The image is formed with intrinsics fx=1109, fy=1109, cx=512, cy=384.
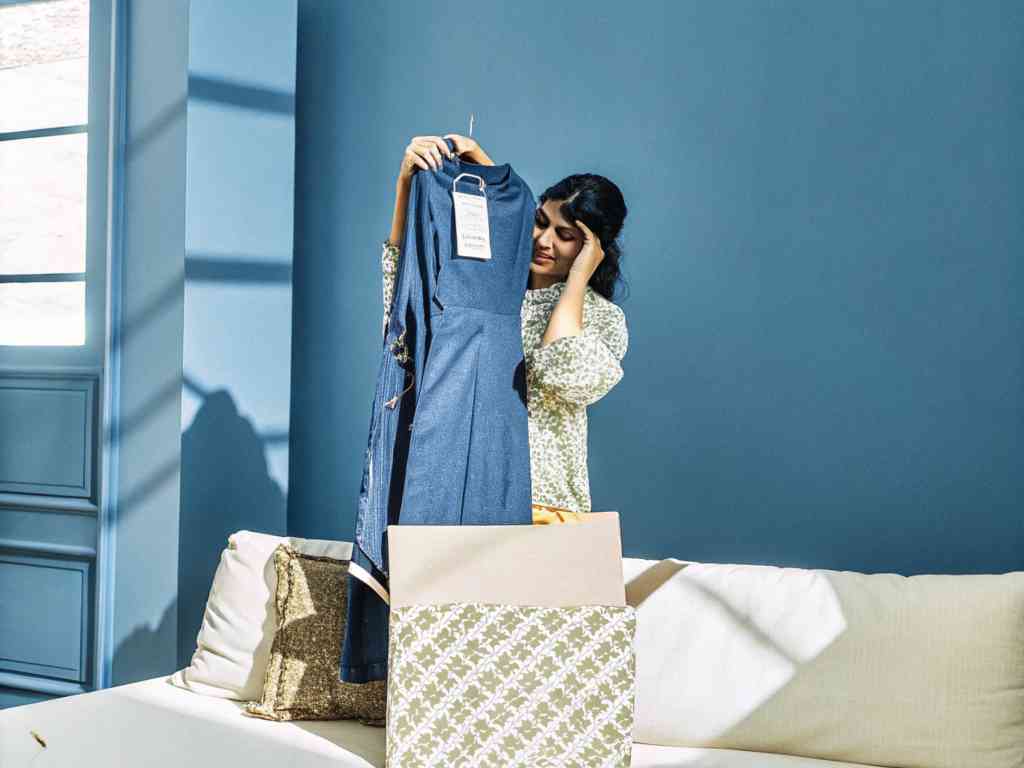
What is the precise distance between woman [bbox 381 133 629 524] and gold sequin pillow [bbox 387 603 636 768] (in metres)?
0.34

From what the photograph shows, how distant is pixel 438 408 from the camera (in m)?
2.28

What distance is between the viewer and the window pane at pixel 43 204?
3646 millimetres

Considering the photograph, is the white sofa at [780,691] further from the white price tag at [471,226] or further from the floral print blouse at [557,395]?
the white price tag at [471,226]

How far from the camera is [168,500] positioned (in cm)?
333

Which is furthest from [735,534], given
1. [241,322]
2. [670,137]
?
[241,322]

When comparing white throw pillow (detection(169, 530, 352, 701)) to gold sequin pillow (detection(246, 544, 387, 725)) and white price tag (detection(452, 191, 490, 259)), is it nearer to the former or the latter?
gold sequin pillow (detection(246, 544, 387, 725))

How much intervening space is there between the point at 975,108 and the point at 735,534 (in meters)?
1.25

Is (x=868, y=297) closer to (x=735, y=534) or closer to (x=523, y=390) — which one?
(x=735, y=534)

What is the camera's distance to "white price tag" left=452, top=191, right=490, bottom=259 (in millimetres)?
2340

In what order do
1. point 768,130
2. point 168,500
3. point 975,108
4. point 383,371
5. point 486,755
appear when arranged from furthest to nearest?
point 168,500 < point 768,130 < point 975,108 < point 383,371 < point 486,755

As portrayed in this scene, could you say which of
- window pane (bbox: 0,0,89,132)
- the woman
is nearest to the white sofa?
the woman

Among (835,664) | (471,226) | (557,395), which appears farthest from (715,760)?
(471,226)

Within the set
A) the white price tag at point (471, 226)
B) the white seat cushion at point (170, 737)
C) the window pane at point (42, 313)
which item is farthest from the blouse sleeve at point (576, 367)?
the window pane at point (42, 313)

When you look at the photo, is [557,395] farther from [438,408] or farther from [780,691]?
[780,691]
